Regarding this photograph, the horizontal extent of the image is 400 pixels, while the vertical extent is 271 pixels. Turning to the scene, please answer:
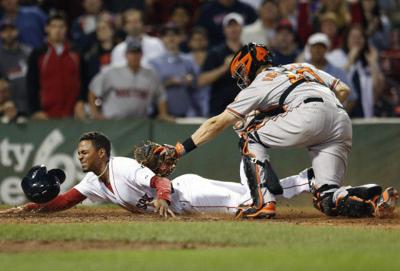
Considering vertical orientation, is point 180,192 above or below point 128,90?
below

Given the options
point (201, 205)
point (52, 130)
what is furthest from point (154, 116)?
point (201, 205)

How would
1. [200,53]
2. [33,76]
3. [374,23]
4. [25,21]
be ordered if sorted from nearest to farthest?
[33,76]
[200,53]
[25,21]
[374,23]

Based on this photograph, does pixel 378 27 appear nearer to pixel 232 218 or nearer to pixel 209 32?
pixel 209 32

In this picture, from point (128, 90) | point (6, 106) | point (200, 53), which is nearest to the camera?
point (6, 106)

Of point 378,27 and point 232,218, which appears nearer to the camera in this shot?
point 232,218

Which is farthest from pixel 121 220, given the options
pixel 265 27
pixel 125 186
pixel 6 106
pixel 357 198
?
pixel 265 27

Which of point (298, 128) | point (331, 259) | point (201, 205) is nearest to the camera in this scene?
point (331, 259)

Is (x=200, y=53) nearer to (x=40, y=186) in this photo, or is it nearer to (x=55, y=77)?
(x=55, y=77)

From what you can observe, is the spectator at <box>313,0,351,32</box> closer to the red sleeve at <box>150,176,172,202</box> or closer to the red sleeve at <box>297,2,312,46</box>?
the red sleeve at <box>297,2,312,46</box>
